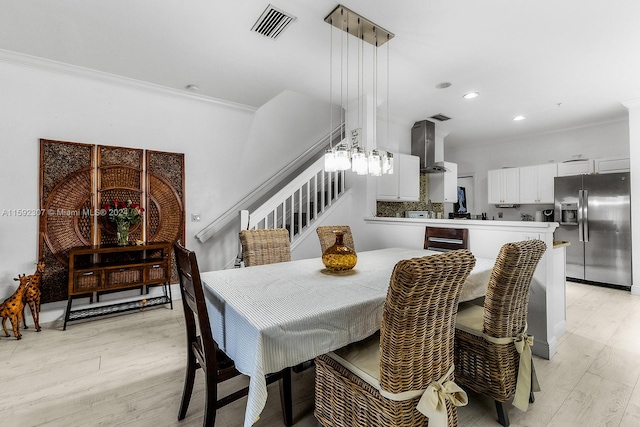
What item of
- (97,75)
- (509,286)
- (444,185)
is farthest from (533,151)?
(97,75)

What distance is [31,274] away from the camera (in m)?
2.99

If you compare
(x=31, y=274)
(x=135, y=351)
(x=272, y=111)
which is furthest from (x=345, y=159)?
(x=31, y=274)

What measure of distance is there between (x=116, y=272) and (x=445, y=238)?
350 centimetres

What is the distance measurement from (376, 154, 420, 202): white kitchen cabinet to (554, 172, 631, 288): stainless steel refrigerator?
93.1 inches

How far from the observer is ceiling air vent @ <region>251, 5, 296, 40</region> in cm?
222

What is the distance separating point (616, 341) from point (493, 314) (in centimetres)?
205

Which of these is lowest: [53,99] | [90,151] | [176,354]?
[176,354]

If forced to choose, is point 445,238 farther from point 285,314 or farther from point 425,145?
point 425,145

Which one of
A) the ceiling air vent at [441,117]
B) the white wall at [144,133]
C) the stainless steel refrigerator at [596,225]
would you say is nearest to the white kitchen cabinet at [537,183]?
the stainless steel refrigerator at [596,225]

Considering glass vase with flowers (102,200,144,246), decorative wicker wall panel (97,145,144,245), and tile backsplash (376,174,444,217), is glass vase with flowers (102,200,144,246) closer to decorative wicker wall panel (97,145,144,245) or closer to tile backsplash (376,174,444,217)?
decorative wicker wall panel (97,145,144,245)

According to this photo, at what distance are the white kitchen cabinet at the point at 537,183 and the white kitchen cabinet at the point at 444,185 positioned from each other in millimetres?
1283

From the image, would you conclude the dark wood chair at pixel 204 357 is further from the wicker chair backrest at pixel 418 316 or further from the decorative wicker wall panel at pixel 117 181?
the decorative wicker wall panel at pixel 117 181

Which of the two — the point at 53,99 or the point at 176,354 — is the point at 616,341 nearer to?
the point at 176,354

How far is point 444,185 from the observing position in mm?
5348
